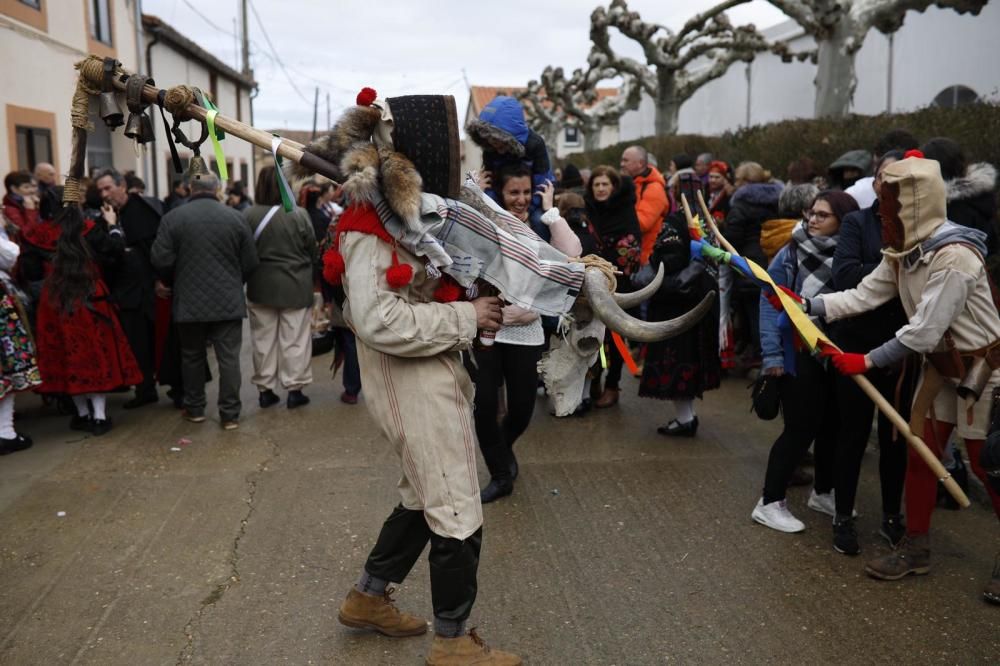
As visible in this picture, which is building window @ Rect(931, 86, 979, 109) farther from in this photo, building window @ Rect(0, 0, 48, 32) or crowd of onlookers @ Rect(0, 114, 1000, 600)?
building window @ Rect(0, 0, 48, 32)

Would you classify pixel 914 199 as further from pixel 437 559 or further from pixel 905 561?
pixel 437 559

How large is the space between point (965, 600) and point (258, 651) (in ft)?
9.87

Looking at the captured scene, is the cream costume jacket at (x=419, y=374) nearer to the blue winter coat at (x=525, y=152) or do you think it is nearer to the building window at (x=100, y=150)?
the blue winter coat at (x=525, y=152)

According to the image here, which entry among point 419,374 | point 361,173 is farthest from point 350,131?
point 419,374

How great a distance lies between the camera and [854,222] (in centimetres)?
418

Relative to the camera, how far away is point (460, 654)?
3.03 meters

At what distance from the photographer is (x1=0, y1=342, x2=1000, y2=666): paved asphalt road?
3346 millimetres

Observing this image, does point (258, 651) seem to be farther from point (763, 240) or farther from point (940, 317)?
point (763, 240)

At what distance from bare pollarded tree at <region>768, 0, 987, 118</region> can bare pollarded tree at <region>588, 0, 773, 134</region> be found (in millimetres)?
2836

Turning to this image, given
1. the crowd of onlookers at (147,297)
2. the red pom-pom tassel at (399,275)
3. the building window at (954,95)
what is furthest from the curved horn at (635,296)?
the building window at (954,95)

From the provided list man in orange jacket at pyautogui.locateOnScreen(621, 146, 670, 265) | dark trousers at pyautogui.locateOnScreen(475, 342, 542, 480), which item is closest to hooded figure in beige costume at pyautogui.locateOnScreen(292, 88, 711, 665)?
dark trousers at pyautogui.locateOnScreen(475, 342, 542, 480)

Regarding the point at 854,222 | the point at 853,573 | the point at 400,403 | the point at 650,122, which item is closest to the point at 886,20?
the point at 854,222

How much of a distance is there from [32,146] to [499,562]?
1137cm

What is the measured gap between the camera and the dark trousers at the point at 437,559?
294 cm
